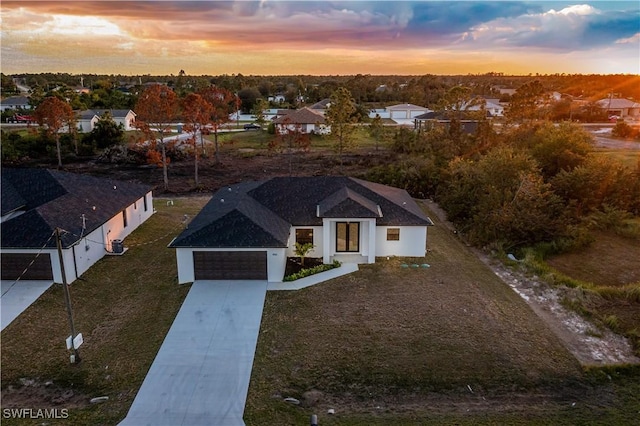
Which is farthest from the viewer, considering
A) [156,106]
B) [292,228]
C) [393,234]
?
[156,106]

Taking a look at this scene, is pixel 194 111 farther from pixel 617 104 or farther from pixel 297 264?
pixel 617 104

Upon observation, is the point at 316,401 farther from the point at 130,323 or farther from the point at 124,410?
the point at 130,323

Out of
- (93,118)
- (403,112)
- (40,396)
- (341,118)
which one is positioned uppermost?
(341,118)

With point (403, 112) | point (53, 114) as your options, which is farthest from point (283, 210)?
point (403, 112)

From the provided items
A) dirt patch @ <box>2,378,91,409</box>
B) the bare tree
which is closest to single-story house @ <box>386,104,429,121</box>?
the bare tree

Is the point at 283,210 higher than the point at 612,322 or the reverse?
higher

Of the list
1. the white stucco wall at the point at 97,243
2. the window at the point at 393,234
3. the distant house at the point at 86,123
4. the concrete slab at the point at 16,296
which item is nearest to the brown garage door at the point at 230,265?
the white stucco wall at the point at 97,243
